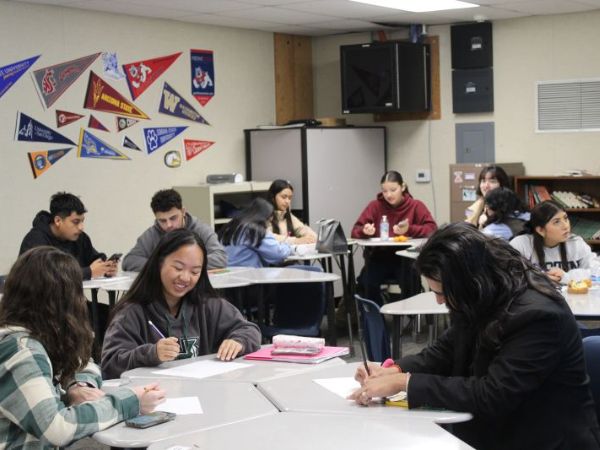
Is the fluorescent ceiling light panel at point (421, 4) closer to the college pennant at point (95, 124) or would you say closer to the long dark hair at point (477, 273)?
the college pennant at point (95, 124)

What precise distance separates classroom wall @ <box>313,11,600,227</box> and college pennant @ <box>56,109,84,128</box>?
11.5 ft

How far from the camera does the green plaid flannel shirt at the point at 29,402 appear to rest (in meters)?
2.58

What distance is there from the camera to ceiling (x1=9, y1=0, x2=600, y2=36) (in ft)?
25.7

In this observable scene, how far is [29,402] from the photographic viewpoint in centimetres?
258

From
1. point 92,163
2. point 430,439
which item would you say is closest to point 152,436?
point 430,439

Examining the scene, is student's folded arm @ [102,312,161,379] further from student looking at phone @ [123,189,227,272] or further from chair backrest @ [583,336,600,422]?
student looking at phone @ [123,189,227,272]

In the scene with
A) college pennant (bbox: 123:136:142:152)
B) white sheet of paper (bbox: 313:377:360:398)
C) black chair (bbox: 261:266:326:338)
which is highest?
college pennant (bbox: 123:136:142:152)

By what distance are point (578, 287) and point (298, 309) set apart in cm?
187

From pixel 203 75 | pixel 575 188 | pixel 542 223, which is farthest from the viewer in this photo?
pixel 203 75

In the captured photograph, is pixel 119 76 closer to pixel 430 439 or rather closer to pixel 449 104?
pixel 449 104

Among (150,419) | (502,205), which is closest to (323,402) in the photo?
(150,419)

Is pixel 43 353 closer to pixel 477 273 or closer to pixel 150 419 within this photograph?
pixel 150 419

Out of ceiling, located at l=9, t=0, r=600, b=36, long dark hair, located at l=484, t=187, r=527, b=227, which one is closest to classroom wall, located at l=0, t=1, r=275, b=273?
ceiling, located at l=9, t=0, r=600, b=36

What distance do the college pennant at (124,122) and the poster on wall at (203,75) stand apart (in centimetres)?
86
